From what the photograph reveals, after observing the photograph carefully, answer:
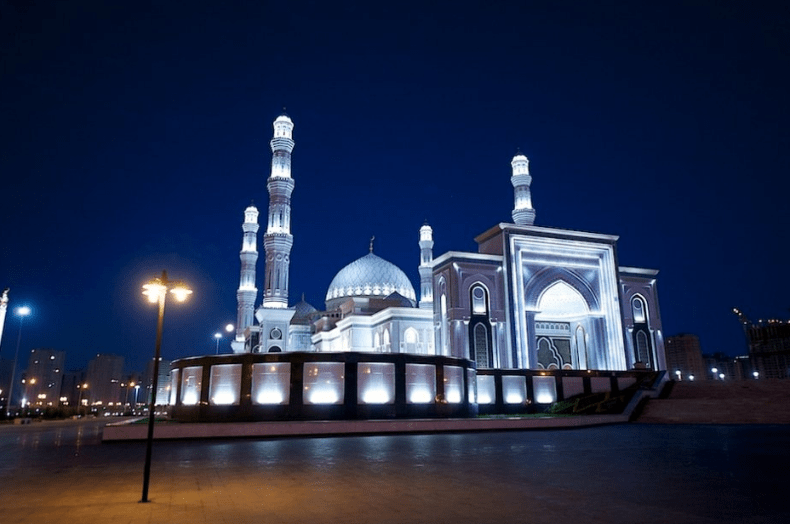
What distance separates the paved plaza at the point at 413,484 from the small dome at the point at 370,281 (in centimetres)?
4638

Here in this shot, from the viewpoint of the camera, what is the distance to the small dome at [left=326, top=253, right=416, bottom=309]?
6184 centimetres

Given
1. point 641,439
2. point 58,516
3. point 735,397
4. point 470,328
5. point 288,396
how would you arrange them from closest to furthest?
1. point 58,516
2. point 641,439
3. point 288,396
4. point 735,397
5. point 470,328

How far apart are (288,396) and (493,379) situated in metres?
12.9

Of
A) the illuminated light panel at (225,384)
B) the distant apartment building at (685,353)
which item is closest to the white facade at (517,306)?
the illuminated light panel at (225,384)

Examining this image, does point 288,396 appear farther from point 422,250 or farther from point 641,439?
point 422,250

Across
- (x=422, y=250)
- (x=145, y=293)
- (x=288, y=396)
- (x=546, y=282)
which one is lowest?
(x=288, y=396)

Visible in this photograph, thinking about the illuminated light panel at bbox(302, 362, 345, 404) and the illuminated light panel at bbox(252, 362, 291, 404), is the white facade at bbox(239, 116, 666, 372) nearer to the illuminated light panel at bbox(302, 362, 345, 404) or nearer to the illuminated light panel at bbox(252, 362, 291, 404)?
the illuminated light panel at bbox(302, 362, 345, 404)

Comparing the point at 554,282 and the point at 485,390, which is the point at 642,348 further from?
the point at 485,390

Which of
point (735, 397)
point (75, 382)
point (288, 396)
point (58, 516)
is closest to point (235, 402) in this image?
point (288, 396)

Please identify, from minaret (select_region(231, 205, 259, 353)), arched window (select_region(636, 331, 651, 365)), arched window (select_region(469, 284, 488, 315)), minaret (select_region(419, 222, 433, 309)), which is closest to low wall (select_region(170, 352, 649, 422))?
arched window (select_region(469, 284, 488, 315))

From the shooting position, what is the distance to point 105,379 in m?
115

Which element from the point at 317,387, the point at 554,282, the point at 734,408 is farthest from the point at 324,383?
the point at 554,282

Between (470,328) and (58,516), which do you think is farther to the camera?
(470,328)

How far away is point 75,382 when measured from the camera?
409ft
